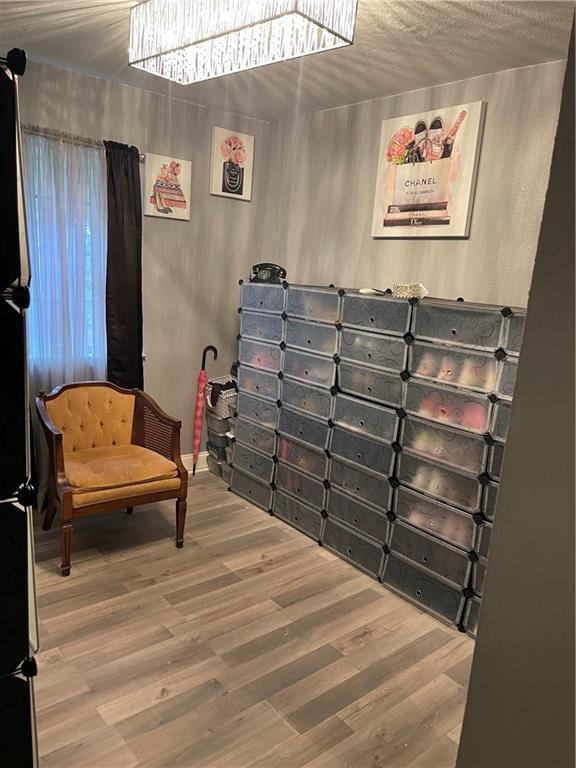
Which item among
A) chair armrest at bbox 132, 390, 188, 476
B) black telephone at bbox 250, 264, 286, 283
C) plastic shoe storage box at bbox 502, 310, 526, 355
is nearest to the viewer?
plastic shoe storage box at bbox 502, 310, 526, 355

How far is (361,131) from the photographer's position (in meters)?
3.48

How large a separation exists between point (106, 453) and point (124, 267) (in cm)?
119

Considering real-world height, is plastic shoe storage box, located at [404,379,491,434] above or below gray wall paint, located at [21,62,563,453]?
below

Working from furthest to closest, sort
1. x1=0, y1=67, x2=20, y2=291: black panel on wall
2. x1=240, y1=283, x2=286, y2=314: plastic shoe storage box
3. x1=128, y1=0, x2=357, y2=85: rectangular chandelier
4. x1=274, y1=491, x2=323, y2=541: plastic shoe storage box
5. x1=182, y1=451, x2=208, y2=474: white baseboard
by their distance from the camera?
x1=182, y1=451, x2=208, y2=474: white baseboard
x1=240, y1=283, x2=286, y2=314: plastic shoe storage box
x1=274, y1=491, x2=323, y2=541: plastic shoe storage box
x1=128, y1=0, x2=357, y2=85: rectangular chandelier
x1=0, y1=67, x2=20, y2=291: black panel on wall

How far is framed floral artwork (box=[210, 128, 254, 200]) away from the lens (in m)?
3.95

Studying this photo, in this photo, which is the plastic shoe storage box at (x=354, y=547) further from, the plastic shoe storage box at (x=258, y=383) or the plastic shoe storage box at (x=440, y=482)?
the plastic shoe storage box at (x=258, y=383)

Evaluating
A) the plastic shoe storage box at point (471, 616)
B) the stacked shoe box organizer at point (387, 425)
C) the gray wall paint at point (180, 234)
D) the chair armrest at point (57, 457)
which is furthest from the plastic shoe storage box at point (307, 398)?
the chair armrest at point (57, 457)

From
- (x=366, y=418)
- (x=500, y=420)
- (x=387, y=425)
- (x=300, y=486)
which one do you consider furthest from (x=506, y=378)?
(x=300, y=486)

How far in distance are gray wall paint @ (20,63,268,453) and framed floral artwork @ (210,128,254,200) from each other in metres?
0.05

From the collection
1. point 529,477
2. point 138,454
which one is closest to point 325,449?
point 138,454

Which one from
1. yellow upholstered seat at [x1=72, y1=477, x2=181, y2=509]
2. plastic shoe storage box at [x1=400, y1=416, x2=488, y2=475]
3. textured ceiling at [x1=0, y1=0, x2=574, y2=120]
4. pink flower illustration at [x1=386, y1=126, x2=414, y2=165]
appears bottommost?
yellow upholstered seat at [x1=72, y1=477, x2=181, y2=509]

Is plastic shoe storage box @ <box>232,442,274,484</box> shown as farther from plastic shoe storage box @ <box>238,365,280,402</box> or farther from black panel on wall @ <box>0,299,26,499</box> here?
black panel on wall @ <box>0,299,26,499</box>

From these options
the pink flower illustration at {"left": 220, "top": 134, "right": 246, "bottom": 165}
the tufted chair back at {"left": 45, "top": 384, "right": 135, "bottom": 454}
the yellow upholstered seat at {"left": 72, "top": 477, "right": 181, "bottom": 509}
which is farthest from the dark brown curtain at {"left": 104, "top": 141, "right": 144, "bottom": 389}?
the yellow upholstered seat at {"left": 72, "top": 477, "right": 181, "bottom": 509}

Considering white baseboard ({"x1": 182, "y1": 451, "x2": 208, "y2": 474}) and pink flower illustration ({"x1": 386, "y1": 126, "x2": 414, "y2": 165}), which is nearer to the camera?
pink flower illustration ({"x1": 386, "y1": 126, "x2": 414, "y2": 165})
